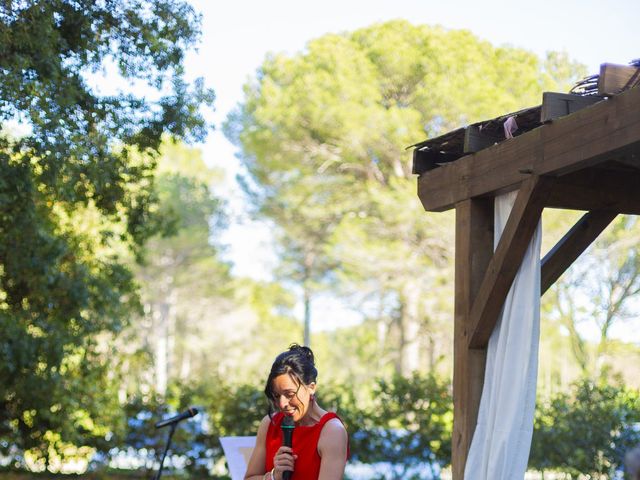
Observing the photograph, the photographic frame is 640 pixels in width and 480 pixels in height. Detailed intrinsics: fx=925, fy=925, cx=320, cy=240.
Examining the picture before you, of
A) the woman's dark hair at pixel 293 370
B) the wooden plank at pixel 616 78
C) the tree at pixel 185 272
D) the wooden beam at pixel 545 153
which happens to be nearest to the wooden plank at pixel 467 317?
the wooden beam at pixel 545 153

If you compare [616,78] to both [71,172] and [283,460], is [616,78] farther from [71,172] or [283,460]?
[71,172]

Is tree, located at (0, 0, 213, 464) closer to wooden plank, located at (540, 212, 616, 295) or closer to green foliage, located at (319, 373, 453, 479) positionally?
green foliage, located at (319, 373, 453, 479)

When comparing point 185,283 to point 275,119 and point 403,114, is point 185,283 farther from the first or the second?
point 403,114

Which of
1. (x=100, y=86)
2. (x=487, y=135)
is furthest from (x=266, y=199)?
(x=487, y=135)

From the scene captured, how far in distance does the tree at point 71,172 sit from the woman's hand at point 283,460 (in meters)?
3.13

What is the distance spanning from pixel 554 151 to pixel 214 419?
6.23 m

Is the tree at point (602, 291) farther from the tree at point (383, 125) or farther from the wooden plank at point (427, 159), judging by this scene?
the wooden plank at point (427, 159)

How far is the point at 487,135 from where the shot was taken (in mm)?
4129

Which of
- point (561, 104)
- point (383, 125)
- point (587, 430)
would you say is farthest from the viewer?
point (383, 125)

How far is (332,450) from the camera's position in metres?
2.71

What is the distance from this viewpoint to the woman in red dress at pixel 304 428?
106 inches

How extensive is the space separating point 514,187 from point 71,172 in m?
2.92

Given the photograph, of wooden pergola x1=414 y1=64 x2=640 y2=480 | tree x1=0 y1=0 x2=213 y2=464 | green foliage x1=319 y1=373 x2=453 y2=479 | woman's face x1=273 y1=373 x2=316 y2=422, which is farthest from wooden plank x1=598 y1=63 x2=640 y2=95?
green foliage x1=319 y1=373 x2=453 y2=479

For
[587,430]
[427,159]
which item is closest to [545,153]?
[427,159]
